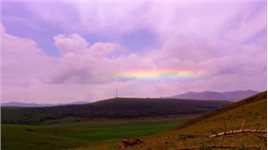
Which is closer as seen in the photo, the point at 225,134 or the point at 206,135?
the point at 225,134

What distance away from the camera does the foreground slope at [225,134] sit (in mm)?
13367

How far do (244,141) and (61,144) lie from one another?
36.7 meters

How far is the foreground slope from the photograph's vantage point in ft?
43.9

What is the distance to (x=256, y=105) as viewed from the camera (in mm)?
29734

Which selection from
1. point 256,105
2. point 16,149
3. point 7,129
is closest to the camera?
point 256,105

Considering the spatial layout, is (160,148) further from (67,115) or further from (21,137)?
(67,115)

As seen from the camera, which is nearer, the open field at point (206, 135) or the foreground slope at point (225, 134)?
the foreground slope at point (225, 134)

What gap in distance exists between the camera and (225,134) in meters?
9.10

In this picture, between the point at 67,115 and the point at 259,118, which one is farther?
the point at 67,115

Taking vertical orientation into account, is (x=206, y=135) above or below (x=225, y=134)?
below

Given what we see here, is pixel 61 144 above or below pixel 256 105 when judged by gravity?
below

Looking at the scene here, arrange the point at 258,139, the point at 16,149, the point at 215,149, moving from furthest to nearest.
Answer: the point at 16,149
the point at 258,139
the point at 215,149

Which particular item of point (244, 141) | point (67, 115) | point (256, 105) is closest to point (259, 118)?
point (256, 105)

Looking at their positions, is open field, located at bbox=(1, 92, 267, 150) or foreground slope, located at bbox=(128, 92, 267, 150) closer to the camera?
foreground slope, located at bbox=(128, 92, 267, 150)
